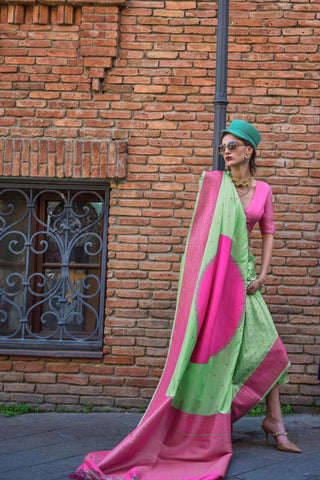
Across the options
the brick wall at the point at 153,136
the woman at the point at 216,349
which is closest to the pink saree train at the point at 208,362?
the woman at the point at 216,349

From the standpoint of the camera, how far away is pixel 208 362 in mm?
3719

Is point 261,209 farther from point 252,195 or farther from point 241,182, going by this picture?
point 241,182

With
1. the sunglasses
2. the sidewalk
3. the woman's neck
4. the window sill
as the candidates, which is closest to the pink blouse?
the woman's neck

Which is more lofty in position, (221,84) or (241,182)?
(221,84)

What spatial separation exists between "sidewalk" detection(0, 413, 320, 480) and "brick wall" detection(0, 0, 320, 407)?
0.38 meters

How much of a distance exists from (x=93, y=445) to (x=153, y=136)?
8.55ft

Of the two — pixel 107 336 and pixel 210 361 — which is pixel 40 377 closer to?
pixel 107 336

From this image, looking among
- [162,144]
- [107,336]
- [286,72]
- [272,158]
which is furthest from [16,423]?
[286,72]

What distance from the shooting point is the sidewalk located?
352 centimetres

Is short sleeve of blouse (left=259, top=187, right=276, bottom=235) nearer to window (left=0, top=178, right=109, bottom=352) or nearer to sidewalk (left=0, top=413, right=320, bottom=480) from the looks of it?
sidewalk (left=0, top=413, right=320, bottom=480)

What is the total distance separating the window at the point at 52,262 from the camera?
5.36 m

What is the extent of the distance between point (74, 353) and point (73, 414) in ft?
1.65

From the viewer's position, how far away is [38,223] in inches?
214

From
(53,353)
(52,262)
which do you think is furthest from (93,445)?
(52,262)
